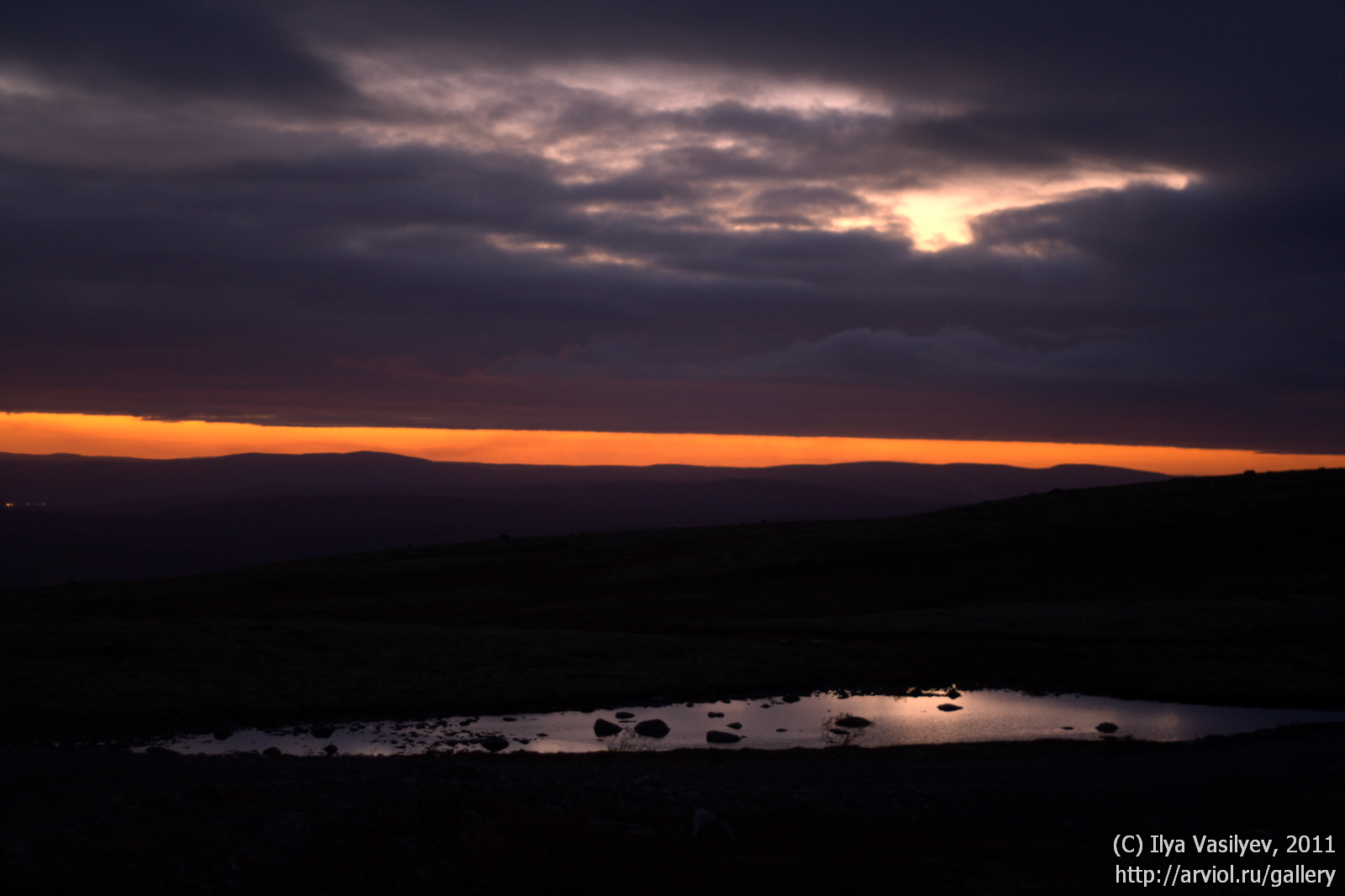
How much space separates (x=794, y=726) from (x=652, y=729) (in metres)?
4.79

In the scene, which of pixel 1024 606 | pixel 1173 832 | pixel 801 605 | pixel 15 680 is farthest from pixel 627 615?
pixel 1173 832

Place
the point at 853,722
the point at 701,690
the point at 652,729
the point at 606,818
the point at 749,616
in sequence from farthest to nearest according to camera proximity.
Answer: the point at 749,616, the point at 701,690, the point at 853,722, the point at 652,729, the point at 606,818

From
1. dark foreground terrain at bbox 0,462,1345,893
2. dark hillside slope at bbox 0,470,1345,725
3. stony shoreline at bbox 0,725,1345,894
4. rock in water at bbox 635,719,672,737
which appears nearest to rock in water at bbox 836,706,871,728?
dark foreground terrain at bbox 0,462,1345,893

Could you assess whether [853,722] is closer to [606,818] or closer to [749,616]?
[606,818]

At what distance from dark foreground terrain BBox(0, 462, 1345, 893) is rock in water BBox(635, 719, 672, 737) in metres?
3.43

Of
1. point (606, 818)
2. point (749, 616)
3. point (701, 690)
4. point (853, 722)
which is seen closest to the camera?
point (606, 818)

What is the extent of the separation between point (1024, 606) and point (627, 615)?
78.6ft

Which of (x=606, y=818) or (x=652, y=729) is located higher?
(x=606, y=818)

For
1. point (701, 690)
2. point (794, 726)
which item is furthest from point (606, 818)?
point (701, 690)

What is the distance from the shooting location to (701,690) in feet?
111

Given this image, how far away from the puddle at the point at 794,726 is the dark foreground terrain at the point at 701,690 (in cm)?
169

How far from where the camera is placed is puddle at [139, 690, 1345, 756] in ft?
86.3

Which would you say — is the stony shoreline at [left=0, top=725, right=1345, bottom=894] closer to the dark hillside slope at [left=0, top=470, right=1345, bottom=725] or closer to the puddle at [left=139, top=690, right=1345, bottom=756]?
the puddle at [left=139, top=690, right=1345, bottom=756]

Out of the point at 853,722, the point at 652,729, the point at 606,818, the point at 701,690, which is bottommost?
the point at 701,690
